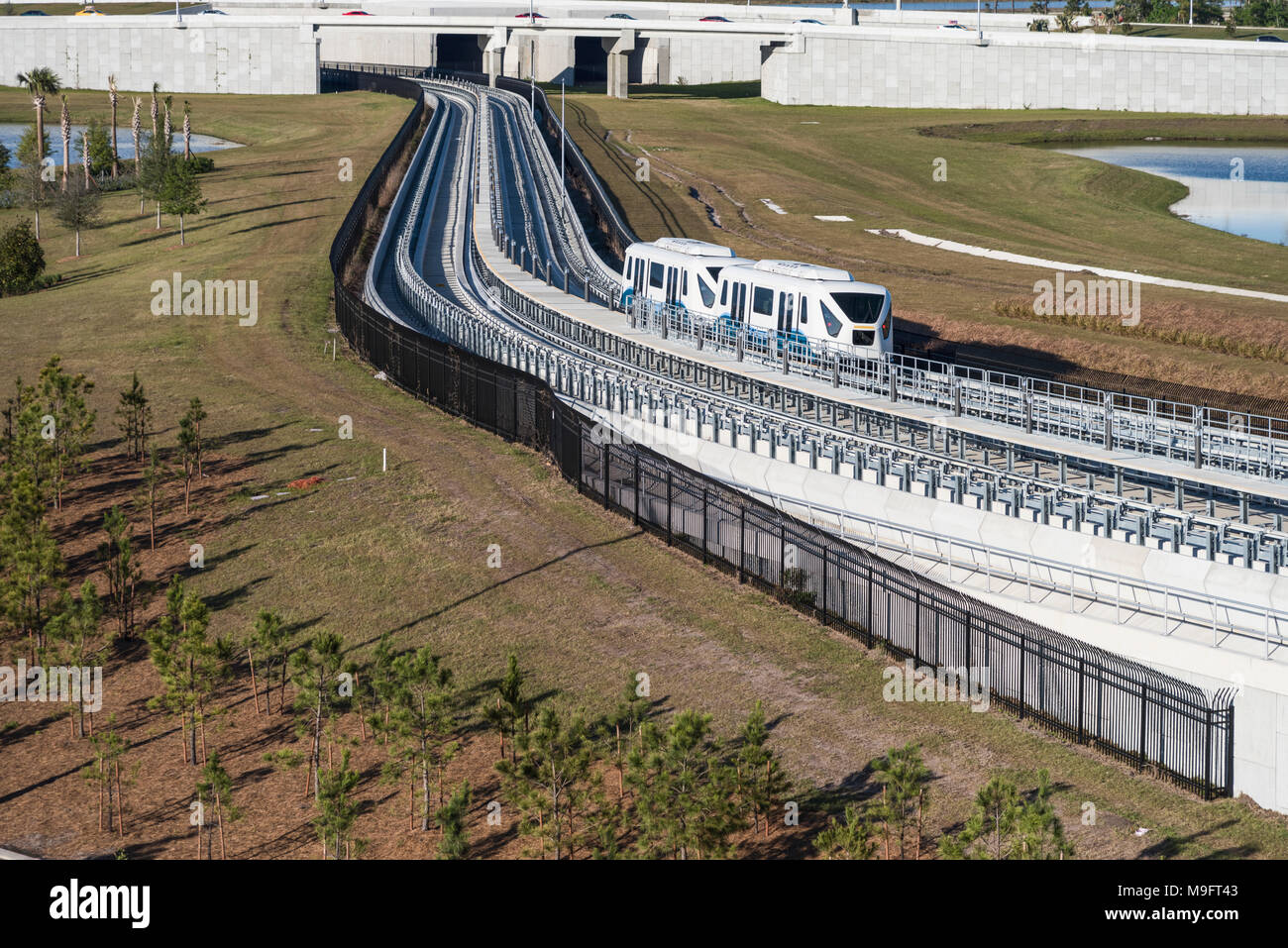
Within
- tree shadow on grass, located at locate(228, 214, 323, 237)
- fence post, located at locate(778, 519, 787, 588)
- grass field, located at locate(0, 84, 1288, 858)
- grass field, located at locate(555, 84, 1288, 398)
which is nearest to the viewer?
grass field, located at locate(0, 84, 1288, 858)

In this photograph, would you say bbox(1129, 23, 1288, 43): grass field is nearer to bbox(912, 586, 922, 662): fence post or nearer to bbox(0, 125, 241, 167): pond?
bbox(0, 125, 241, 167): pond

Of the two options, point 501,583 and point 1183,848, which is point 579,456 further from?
point 1183,848

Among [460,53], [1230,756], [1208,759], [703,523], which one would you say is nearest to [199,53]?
[460,53]

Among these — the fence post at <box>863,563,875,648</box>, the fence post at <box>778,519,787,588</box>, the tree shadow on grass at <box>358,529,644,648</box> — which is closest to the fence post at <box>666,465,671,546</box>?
the tree shadow on grass at <box>358,529,644,648</box>

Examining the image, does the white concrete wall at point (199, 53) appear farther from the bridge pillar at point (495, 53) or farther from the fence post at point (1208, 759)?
the fence post at point (1208, 759)

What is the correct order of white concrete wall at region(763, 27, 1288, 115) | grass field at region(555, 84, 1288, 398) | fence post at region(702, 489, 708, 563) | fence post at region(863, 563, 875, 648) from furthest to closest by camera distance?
white concrete wall at region(763, 27, 1288, 115) < grass field at region(555, 84, 1288, 398) < fence post at region(702, 489, 708, 563) < fence post at region(863, 563, 875, 648)

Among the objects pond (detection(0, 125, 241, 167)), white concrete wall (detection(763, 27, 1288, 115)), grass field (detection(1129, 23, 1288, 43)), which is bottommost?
pond (detection(0, 125, 241, 167))
